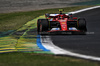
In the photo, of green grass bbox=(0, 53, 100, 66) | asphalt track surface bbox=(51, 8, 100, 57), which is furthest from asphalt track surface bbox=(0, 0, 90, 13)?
green grass bbox=(0, 53, 100, 66)

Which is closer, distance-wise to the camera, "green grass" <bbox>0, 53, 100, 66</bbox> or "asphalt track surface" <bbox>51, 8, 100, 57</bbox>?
"green grass" <bbox>0, 53, 100, 66</bbox>

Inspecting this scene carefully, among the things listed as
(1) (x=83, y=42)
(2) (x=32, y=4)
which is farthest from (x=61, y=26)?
(2) (x=32, y=4)

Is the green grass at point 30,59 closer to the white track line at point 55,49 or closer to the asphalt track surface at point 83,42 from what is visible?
the white track line at point 55,49

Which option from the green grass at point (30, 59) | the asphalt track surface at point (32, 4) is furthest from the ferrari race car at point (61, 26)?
the asphalt track surface at point (32, 4)

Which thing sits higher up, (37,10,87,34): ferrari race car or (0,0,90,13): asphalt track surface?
(0,0,90,13): asphalt track surface

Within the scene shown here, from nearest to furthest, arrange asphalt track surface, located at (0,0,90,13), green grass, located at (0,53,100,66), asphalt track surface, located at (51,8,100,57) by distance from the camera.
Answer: green grass, located at (0,53,100,66) → asphalt track surface, located at (51,8,100,57) → asphalt track surface, located at (0,0,90,13)

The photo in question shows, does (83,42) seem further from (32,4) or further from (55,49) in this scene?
(32,4)

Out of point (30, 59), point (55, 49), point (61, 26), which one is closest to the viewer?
point (30, 59)

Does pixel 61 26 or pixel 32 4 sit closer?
pixel 61 26

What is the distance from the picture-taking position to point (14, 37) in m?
13.9

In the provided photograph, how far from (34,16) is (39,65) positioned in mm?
13687

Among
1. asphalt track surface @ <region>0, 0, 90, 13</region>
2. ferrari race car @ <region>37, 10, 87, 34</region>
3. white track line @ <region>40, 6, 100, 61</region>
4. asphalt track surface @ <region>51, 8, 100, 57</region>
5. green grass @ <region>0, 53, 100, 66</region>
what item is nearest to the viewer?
green grass @ <region>0, 53, 100, 66</region>

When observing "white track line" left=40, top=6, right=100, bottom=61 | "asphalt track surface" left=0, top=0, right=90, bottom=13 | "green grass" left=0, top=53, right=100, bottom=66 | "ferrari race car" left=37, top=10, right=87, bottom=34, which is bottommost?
"green grass" left=0, top=53, right=100, bottom=66

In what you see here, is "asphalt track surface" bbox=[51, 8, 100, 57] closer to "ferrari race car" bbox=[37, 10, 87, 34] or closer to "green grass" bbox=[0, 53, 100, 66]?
"ferrari race car" bbox=[37, 10, 87, 34]
